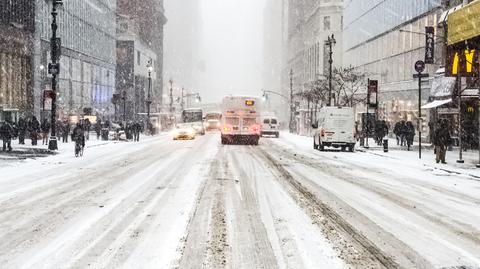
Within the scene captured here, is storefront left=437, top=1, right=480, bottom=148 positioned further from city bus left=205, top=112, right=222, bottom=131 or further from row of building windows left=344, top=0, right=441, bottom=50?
city bus left=205, top=112, right=222, bottom=131

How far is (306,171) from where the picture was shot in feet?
61.4

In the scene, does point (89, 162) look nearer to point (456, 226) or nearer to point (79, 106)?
point (456, 226)

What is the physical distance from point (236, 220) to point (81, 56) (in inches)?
2485

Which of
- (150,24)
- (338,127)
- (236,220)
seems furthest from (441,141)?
(150,24)

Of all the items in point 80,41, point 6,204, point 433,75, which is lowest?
point 6,204

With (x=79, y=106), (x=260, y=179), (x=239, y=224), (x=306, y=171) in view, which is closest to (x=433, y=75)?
(x=306, y=171)

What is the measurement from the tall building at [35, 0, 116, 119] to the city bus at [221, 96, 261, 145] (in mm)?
22509

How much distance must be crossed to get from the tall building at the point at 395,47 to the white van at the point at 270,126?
10608 millimetres

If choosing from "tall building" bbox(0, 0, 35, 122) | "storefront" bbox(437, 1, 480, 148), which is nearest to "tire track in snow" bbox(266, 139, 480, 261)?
"storefront" bbox(437, 1, 480, 148)

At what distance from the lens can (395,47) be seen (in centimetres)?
5431

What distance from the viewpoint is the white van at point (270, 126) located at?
58119 millimetres

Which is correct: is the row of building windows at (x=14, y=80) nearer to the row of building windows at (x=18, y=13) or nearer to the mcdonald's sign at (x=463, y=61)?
the row of building windows at (x=18, y=13)

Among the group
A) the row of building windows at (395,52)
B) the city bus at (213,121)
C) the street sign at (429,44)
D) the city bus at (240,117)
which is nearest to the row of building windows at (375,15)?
the row of building windows at (395,52)

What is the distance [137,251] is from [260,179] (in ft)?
29.0
